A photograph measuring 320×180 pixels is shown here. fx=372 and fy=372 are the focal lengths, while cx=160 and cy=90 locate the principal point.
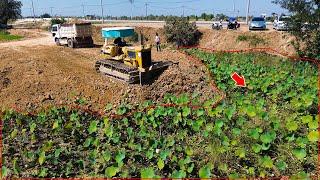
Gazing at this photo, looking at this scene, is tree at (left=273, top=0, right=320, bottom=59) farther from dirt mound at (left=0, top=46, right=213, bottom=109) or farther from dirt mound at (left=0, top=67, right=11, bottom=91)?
dirt mound at (left=0, top=67, right=11, bottom=91)

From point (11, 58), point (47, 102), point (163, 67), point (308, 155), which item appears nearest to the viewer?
point (308, 155)

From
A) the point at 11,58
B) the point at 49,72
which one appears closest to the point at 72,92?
the point at 49,72

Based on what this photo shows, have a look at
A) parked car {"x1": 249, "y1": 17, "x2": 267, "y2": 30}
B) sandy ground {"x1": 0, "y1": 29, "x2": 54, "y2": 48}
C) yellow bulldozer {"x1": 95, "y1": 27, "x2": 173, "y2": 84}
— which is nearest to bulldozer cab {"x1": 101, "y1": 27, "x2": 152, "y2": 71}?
yellow bulldozer {"x1": 95, "y1": 27, "x2": 173, "y2": 84}

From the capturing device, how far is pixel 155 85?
14641 mm

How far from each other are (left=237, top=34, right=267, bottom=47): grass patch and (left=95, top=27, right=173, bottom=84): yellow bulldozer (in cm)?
1331

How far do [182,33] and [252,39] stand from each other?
7.03 m

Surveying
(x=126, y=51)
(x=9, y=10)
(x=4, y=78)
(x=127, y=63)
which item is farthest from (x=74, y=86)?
(x=9, y=10)

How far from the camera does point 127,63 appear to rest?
50.2ft

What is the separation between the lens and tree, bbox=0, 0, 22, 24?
6131 cm

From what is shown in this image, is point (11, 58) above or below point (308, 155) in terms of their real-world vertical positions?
above

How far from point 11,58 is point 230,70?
10479 mm

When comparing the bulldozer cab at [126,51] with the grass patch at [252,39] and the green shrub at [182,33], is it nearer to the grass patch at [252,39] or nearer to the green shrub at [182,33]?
the grass patch at [252,39]

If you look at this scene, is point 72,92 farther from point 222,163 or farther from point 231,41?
point 231,41

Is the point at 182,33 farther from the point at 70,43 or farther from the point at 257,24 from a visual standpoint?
the point at 70,43
